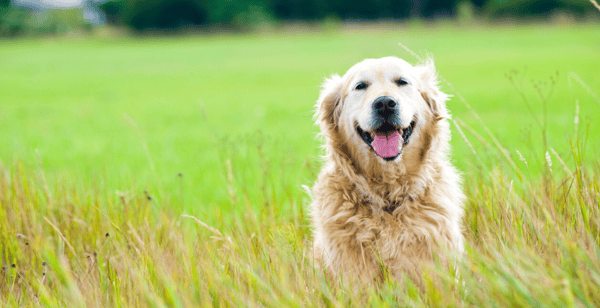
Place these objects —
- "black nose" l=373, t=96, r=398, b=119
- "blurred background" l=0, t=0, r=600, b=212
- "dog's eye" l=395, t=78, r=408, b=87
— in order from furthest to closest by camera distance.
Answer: "blurred background" l=0, t=0, r=600, b=212 < "dog's eye" l=395, t=78, r=408, b=87 < "black nose" l=373, t=96, r=398, b=119

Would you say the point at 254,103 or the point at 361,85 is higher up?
the point at 361,85

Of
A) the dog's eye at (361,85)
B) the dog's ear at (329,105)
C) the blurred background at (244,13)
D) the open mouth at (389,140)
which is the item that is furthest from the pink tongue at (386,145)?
the blurred background at (244,13)

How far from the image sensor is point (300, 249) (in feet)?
8.27

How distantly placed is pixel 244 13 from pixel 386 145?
193 feet

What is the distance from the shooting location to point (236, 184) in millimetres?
5953

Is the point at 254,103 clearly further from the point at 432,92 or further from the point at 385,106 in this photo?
the point at 385,106

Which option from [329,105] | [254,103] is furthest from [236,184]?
[254,103]

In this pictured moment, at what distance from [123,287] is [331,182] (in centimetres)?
132

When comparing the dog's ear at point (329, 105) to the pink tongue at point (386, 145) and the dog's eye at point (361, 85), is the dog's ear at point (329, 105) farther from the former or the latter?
the pink tongue at point (386, 145)

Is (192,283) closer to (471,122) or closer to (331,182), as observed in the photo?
(331,182)

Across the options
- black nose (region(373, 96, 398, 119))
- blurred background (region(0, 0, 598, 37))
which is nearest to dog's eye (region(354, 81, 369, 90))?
black nose (region(373, 96, 398, 119))

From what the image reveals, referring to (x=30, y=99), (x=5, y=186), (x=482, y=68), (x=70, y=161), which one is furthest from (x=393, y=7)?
(x=5, y=186)

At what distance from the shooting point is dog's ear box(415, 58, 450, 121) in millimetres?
2910

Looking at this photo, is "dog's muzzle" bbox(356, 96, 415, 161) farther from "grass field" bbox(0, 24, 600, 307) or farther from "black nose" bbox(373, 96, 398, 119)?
"grass field" bbox(0, 24, 600, 307)
